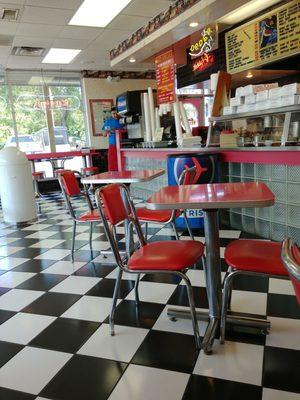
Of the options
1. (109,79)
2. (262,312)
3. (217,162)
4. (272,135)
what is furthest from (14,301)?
(109,79)

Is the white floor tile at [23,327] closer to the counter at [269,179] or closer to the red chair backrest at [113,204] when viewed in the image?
the red chair backrest at [113,204]

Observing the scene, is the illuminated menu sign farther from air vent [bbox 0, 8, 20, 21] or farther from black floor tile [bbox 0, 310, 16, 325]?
black floor tile [bbox 0, 310, 16, 325]

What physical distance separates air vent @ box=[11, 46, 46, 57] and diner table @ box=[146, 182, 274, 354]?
6.03 meters

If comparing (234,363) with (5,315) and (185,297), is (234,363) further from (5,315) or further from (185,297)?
(5,315)

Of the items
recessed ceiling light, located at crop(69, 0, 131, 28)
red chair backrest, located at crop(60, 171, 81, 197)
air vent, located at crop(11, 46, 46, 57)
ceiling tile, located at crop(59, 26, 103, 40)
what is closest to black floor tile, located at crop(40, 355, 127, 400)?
red chair backrest, located at crop(60, 171, 81, 197)

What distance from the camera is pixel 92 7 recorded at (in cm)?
501

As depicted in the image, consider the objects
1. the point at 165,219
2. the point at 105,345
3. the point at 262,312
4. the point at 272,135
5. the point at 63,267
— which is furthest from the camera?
the point at 272,135

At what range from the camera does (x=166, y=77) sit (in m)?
6.47

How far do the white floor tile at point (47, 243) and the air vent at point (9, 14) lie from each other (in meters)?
3.26

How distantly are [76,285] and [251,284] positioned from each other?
1.41 meters

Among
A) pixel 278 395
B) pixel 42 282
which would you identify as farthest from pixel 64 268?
pixel 278 395

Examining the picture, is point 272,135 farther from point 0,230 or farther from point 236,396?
point 0,230

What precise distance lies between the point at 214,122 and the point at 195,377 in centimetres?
323

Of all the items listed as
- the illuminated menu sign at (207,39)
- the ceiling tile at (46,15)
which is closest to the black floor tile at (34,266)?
the ceiling tile at (46,15)
